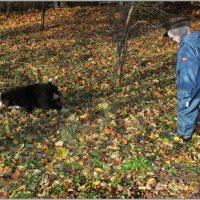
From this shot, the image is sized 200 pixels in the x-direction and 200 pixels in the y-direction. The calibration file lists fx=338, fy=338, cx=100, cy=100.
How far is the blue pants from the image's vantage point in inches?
249

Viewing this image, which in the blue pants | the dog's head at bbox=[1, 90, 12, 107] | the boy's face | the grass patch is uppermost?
the boy's face

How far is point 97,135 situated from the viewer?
685cm

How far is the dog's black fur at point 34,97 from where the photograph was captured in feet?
25.8

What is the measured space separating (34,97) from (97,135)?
6.69 ft

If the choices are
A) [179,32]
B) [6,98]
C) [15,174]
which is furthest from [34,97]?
[179,32]

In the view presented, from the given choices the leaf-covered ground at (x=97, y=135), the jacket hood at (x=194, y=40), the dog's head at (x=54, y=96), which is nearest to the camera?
the leaf-covered ground at (x=97, y=135)

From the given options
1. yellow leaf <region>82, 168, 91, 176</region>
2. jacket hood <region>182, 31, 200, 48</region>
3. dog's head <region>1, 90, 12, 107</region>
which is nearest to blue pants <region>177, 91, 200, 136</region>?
jacket hood <region>182, 31, 200, 48</region>

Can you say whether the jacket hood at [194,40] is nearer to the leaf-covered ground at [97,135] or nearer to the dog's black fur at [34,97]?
the leaf-covered ground at [97,135]

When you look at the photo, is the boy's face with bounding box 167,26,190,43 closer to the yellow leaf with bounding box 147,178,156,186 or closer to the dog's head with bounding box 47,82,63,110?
the yellow leaf with bounding box 147,178,156,186

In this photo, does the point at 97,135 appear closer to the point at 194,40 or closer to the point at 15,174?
the point at 15,174

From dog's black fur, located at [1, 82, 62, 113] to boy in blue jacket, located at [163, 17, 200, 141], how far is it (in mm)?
2952

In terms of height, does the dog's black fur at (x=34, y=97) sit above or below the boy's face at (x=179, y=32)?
below

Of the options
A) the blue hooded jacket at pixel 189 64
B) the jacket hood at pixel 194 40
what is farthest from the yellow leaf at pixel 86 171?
the jacket hood at pixel 194 40

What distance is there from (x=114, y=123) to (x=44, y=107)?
1832 millimetres
